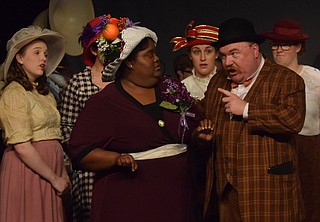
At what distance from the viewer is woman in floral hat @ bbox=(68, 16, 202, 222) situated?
3.04 meters

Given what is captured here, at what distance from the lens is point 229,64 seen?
10.7ft

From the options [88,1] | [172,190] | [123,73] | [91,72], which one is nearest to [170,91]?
[123,73]

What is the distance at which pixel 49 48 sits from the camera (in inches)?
168

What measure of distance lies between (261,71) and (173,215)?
827 mm

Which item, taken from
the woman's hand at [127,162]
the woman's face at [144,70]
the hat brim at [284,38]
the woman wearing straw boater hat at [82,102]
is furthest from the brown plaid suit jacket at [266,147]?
the hat brim at [284,38]

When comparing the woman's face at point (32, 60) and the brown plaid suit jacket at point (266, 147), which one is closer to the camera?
the brown plaid suit jacket at point (266, 147)

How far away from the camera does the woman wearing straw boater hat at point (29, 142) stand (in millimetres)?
3701

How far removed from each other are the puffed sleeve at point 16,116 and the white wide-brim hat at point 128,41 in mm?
695

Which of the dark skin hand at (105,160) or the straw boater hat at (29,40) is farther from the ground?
the straw boater hat at (29,40)

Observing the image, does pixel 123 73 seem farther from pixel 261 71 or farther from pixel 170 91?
pixel 261 71

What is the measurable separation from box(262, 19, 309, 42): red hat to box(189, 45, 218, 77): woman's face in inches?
14.5

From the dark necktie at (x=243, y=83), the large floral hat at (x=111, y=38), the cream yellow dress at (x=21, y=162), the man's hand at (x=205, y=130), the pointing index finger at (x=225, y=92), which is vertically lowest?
the cream yellow dress at (x=21, y=162)

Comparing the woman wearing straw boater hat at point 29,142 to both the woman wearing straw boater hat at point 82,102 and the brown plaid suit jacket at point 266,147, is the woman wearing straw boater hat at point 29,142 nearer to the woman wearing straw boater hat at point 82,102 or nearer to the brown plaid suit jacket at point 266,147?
the woman wearing straw boater hat at point 82,102

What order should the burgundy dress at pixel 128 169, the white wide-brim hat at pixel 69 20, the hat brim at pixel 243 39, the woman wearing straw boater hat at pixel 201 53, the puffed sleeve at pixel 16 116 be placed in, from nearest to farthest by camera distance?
the burgundy dress at pixel 128 169, the hat brim at pixel 243 39, the puffed sleeve at pixel 16 116, the woman wearing straw boater hat at pixel 201 53, the white wide-brim hat at pixel 69 20
